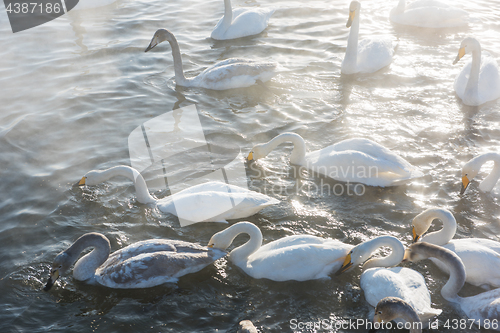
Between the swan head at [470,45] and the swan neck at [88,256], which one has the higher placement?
the swan head at [470,45]

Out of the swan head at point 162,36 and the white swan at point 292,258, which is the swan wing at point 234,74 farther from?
the white swan at point 292,258

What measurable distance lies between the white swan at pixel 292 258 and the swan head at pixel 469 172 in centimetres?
274

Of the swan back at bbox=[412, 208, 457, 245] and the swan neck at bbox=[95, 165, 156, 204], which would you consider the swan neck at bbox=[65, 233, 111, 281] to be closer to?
the swan neck at bbox=[95, 165, 156, 204]

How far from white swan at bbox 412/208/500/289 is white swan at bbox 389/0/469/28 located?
991 centimetres

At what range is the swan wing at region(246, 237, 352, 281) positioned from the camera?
18.1 ft

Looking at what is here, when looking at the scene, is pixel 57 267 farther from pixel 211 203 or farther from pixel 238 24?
pixel 238 24

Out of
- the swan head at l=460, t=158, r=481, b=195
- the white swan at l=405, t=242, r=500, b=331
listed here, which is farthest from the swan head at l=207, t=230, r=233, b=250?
the swan head at l=460, t=158, r=481, b=195

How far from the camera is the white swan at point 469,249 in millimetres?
5535

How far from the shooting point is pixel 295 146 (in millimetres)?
7988

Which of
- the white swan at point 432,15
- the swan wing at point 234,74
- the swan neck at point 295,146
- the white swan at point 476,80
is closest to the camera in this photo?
the swan neck at point 295,146

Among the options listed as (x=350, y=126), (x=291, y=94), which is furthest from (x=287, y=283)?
(x=291, y=94)

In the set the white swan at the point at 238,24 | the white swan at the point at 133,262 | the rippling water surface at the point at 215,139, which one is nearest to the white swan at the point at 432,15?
the rippling water surface at the point at 215,139

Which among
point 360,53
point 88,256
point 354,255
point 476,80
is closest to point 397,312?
point 354,255

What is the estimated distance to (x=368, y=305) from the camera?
5.32 meters
